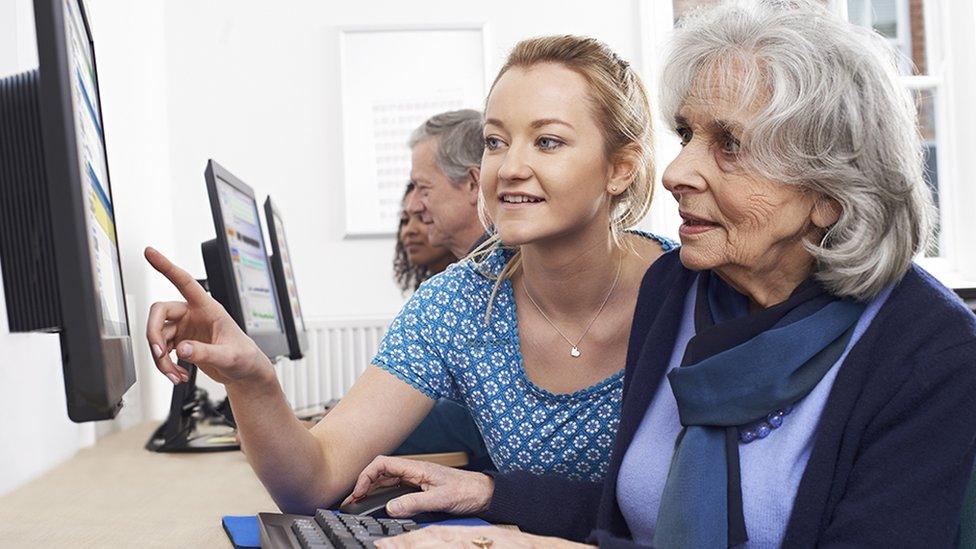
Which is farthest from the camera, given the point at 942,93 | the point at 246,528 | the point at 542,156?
the point at 942,93

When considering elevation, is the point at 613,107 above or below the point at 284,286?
above

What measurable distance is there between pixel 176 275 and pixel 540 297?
67 centimetres

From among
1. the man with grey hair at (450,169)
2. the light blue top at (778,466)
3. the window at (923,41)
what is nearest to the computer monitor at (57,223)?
the light blue top at (778,466)

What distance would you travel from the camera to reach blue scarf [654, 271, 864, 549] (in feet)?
3.28

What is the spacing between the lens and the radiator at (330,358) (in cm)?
410

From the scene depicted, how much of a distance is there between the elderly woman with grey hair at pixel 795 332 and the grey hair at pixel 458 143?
1.49m

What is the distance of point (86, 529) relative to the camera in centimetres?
129

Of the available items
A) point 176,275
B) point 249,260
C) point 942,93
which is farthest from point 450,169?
point 942,93

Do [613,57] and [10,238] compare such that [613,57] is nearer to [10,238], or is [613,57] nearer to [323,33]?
[10,238]

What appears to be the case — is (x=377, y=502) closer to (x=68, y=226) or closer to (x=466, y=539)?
(x=466, y=539)

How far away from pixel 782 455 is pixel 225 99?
3.52 meters

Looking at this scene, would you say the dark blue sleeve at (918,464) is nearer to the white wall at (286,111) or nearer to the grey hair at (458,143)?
the grey hair at (458,143)

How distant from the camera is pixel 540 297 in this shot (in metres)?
1.51

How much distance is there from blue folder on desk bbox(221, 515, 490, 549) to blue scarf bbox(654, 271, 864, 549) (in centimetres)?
26
